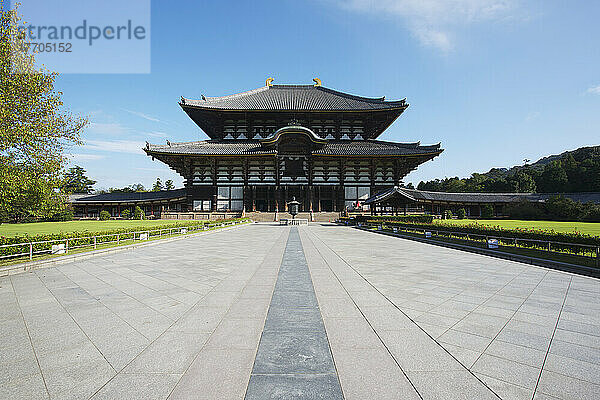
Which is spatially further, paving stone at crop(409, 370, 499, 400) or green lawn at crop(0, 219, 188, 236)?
green lawn at crop(0, 219, 188, 236)

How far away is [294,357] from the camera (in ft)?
10.3

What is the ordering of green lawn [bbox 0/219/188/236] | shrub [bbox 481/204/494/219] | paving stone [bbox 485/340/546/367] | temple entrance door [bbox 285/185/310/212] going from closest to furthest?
1. paving stone [bbox 485/340/546/367]
2. green lawn [bbox 0/219/188/236]
3. shrub [bbox 481/204/494/219]
4. temple entrance door [bbox 285/185/310/212]

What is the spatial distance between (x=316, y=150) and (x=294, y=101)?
36.2 ft

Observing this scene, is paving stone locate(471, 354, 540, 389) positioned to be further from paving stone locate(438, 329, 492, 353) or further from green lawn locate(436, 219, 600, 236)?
green lawn locate(436, 219, 600, 236)

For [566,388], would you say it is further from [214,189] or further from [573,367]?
[214,189]

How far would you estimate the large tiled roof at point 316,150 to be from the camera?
3469cm

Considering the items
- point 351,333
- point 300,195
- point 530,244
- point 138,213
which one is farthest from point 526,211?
point 138,213

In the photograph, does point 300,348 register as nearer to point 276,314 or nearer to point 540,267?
point 276,314

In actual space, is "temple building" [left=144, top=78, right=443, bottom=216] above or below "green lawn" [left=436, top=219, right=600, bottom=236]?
above

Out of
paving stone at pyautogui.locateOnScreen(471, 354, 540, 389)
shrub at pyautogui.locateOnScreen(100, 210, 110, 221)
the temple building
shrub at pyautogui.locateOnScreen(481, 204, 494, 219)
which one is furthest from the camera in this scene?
shrub at pyautogui.locateOnScreen(481, 204, 494, 219)


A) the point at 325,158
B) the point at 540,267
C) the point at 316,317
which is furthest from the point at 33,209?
the point at 325,158

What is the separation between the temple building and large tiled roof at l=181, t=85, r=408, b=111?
0.20 metres

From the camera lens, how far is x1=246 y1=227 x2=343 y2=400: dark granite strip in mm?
2541

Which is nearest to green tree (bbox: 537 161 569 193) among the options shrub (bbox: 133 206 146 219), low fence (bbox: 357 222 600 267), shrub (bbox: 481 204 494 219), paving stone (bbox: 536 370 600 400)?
shrub (bbox: 481 204 494 219)
